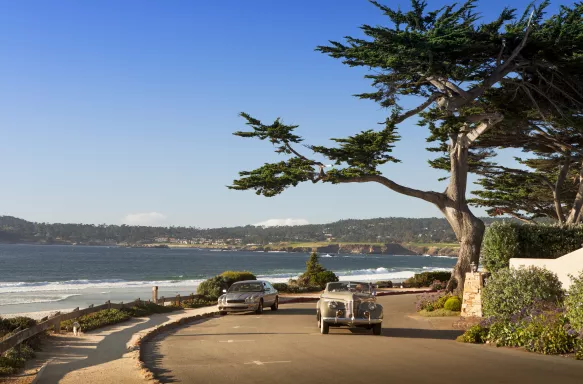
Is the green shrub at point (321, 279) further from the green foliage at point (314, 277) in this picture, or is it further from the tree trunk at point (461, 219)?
the tree trunk at point (461, 219)

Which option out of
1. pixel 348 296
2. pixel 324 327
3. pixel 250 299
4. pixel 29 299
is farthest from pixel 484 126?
pixel 29 299

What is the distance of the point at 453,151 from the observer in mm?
35219

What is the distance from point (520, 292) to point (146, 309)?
15.8 m

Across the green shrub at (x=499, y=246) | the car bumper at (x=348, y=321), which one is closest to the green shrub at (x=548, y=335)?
the car bumper at (x=348, y=321)

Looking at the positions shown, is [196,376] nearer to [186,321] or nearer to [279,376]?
[279,376]

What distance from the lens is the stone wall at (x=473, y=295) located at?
88.1 feet

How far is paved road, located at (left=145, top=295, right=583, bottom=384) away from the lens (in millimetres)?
13581

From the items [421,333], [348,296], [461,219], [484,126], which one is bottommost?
[421,333]

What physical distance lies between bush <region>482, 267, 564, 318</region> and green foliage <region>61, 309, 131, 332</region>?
43.1 feet

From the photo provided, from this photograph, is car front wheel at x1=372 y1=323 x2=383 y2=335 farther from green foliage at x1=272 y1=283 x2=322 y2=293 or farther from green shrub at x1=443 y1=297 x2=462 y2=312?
green foliage at x1=272 y1=283 x2=322 y2=293

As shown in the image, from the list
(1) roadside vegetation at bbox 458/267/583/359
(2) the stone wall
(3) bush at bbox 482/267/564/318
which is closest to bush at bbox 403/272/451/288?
(2) the stone wall

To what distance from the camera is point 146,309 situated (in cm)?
2897

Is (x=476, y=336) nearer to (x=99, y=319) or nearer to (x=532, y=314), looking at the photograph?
(x=532, y=314)

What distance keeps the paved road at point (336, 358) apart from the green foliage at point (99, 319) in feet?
8.89
